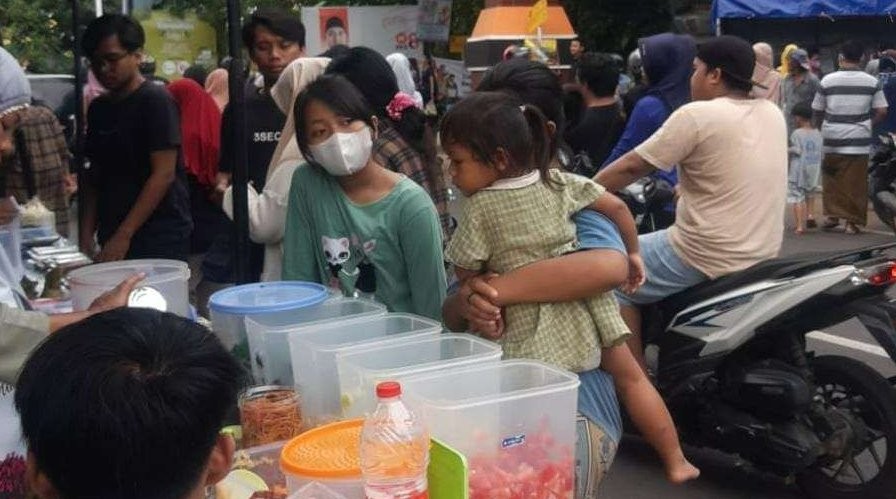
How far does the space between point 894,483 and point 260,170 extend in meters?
2.80

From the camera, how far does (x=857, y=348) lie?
6.41 metres

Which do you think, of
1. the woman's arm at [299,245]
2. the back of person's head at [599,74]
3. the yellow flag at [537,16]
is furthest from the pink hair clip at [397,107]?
the yellow flag at [537,16]

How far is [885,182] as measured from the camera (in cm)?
954

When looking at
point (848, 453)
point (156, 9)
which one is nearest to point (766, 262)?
point (848, 453)

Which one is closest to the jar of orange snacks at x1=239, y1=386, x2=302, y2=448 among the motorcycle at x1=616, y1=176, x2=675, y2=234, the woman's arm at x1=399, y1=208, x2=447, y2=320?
the woman's arm at x1=399, y1=208, x2=447, y2=320

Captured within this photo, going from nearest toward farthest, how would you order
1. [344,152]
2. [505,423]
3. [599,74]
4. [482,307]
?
[505,423], [482,307], [344,152], [599,74]

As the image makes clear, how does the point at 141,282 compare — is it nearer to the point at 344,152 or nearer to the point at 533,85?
the point at 344,152

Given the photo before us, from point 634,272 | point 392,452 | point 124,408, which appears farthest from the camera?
point 634,272

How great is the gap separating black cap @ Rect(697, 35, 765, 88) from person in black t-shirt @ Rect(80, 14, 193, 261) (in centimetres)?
226

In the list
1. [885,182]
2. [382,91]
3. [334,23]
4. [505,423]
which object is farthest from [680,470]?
[334,23]

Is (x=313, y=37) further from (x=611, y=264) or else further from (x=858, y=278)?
(x=611, y=264)

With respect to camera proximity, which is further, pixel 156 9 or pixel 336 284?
pixel 156 9

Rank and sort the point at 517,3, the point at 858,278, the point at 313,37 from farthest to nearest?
the point at 313,37 < the point at 517,3 < the point at 858,278

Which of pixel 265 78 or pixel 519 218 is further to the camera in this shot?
pixel 265 78
